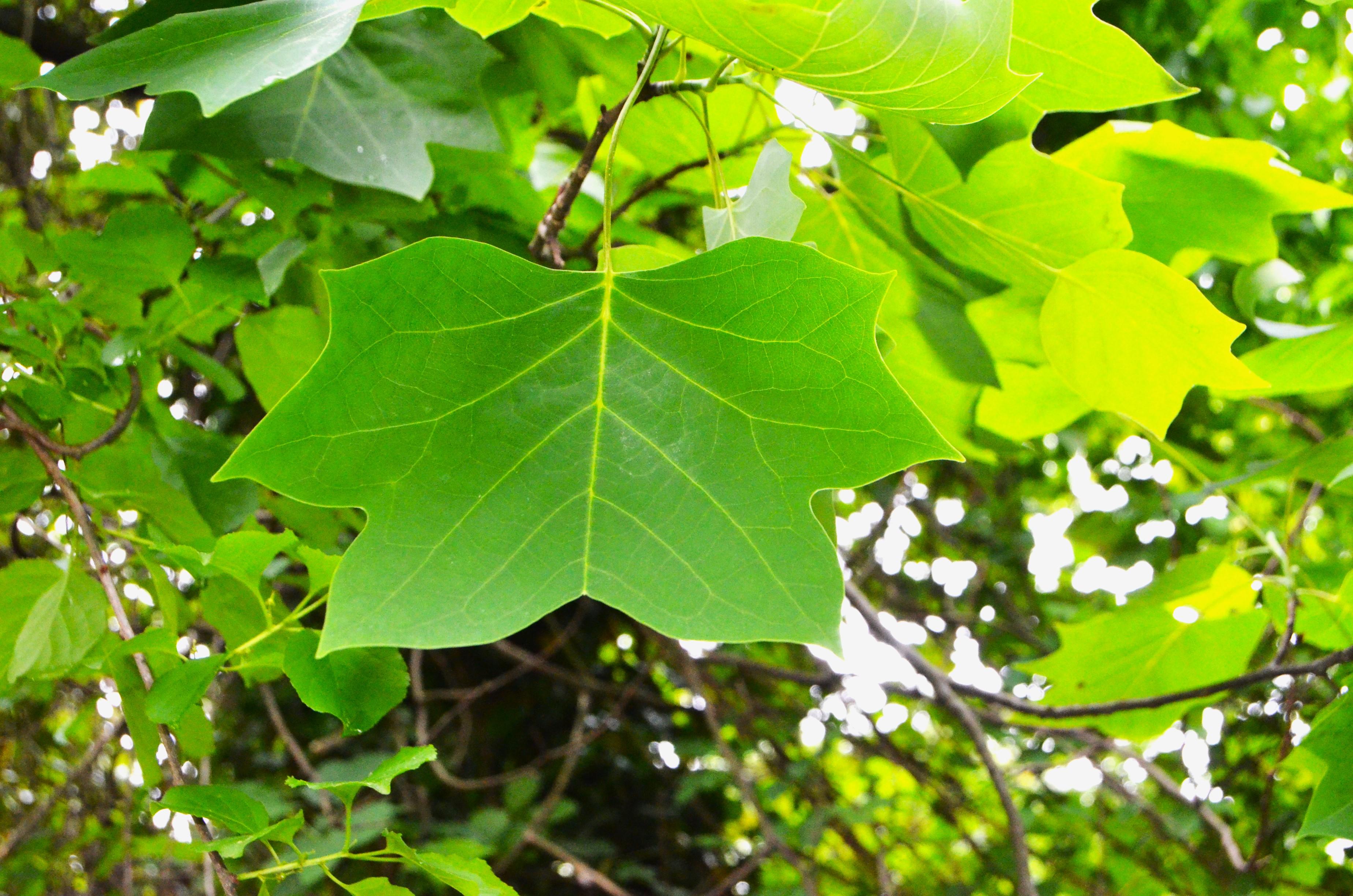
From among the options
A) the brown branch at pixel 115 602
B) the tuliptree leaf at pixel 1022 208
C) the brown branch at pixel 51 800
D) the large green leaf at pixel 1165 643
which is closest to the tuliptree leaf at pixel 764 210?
the tuliptree leaf at pixel 1022 208

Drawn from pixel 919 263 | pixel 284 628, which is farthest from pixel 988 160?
pixel 284 628

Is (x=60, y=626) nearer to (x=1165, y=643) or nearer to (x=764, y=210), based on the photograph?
(x=764, y=210)

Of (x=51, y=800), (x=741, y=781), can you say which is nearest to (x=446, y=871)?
(x=741, y=781)

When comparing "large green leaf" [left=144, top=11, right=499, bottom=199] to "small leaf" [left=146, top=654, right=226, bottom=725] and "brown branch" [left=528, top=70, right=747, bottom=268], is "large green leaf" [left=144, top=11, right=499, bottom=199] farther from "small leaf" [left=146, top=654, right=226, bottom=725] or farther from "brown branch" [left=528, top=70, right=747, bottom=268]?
"small leaf" [left=146, top=654, right=226, bottom=725]

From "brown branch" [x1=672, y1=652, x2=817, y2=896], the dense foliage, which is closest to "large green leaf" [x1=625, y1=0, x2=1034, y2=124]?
the dense foliage

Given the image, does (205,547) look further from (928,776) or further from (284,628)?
(928,776)
